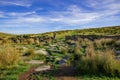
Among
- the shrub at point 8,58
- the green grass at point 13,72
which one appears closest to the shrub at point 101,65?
the green grass at point 13,72

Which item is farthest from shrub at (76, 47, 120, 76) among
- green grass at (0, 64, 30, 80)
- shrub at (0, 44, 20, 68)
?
shrub at (0, 44, 20, 68)

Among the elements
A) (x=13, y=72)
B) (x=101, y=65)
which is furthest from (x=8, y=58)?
(x=101, y=65)

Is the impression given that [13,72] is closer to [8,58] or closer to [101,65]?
[8,58]

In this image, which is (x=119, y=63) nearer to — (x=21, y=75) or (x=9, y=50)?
(x=21, y=75)

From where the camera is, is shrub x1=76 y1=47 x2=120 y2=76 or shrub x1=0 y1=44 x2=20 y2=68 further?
shrub x1=0 y1=44 x2=20 y2=68

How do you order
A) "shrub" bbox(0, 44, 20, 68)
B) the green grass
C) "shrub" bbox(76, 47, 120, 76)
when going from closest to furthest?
the green grass
"shrub" bbox(76, 47, 120, 76)
"shrub" bbox(0, 44, 20, 68)

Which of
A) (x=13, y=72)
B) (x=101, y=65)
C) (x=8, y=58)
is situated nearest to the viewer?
(x=101, y=65)

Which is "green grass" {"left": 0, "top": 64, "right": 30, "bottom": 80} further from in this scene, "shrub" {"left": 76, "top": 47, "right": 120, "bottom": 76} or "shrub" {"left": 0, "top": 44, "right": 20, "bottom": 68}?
"shrub" {"left": 76, "top": 47, "right": 120, "bottom": 76}

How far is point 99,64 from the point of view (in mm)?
11641

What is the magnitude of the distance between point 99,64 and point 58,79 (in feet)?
7.26

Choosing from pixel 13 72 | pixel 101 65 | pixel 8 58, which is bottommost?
pixel 13 72

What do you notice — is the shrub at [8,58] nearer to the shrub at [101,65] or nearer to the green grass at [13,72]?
the green grass at [13,72]

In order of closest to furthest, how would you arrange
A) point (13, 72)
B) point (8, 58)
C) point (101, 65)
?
point (101, 65)
point (13, 72)
point (8, 58)

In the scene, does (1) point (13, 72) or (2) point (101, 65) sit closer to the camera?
(2) point (101, 65)
